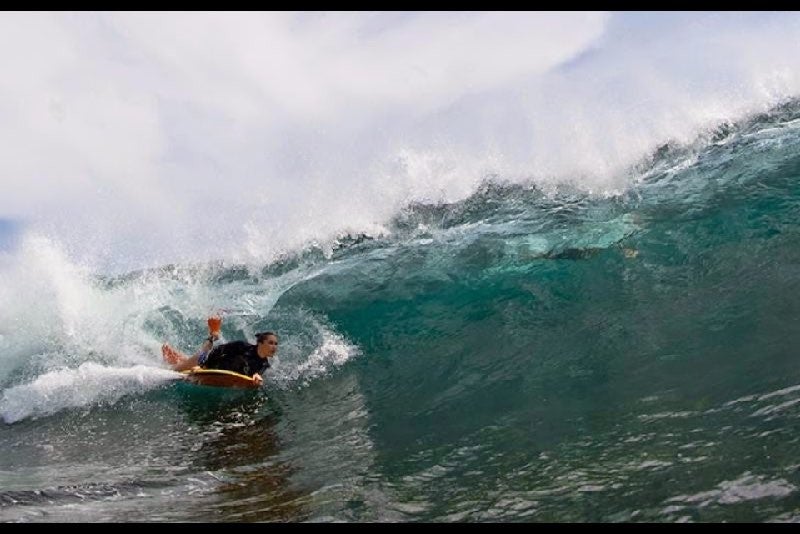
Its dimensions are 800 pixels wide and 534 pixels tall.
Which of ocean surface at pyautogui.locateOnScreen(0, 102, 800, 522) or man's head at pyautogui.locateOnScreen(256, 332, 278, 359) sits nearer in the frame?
ocean surface at pyautogui.locateOnScreen(0, 102, 800, 522)

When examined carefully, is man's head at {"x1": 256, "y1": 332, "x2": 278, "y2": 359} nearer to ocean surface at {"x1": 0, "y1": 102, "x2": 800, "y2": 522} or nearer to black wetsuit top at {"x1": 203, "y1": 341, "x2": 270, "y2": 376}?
black wetsuit top at {"x1": 203, "y1": 341, "x2": 270, "y2": 376}

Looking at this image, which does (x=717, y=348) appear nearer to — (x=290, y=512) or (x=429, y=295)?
(x=290, y=512)

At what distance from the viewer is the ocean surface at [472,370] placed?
4.39 m

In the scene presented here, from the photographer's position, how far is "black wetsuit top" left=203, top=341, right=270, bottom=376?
9.58 meters

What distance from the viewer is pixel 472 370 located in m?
8.32

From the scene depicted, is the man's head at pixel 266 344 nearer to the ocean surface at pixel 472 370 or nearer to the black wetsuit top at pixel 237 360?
the black wetsuit top at pixel 237 360

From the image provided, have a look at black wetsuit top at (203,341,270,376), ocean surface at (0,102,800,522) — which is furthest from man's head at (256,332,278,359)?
ocean surface at (0,102,800,522)

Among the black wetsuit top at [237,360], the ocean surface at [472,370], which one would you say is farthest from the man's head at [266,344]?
the ocean surface at [472,370]

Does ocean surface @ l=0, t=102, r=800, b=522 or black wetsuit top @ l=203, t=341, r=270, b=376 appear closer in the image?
ocean surface @ l=0, t=102, r=800, b=522

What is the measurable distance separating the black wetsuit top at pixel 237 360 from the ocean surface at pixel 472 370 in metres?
0.41

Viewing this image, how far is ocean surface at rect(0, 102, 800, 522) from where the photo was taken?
439 centimetres

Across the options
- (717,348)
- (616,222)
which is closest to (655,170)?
(616,222)

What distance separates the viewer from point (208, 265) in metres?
16.9

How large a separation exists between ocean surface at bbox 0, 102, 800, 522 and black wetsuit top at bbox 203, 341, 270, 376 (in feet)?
1.33
